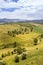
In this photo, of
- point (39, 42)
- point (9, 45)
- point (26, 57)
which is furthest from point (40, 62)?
point (9, 45)

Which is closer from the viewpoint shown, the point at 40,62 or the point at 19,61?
the point at 40,62

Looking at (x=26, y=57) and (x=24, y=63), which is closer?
(x=24, y=63)

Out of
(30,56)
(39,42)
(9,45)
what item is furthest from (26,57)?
(9,45)

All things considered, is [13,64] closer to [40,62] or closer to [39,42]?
[40,62]

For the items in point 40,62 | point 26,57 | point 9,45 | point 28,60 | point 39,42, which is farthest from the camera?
point 9,45

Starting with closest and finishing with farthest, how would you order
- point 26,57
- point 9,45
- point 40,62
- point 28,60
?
point 40,62
point 28,60
point 26,57
point 9,45

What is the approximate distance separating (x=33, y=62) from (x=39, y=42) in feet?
99.7

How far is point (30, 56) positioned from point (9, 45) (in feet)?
97.8

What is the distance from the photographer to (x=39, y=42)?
246ft

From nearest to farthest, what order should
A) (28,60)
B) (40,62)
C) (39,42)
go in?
(40,62) → (28,60) → (39,42)

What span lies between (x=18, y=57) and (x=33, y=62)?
624cm

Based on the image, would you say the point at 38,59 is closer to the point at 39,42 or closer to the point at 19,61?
the point at 19,61

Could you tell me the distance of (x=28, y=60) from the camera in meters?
47.3

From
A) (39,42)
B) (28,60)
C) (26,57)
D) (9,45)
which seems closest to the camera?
(28,60)
